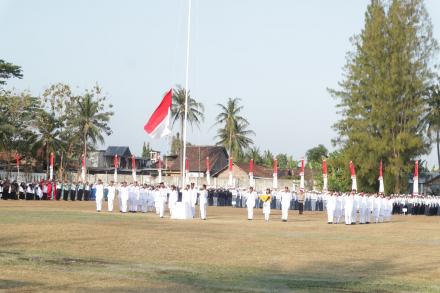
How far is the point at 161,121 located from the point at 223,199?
25.9m

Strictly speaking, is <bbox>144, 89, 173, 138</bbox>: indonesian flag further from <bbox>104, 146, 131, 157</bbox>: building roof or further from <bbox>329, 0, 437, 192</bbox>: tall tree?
<bbox>104, 146, 131, 157</bbox>: building roof

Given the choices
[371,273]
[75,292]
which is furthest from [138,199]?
[75,292]

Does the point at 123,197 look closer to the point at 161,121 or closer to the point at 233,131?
the point at 161,121

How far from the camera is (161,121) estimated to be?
37.9 m

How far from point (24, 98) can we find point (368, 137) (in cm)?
3078

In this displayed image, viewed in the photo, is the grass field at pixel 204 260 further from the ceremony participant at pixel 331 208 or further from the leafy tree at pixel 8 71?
the leafy tree at pixel 8 71

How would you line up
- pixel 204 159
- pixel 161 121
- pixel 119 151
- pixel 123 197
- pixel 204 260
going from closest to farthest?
1. pixel 204 260
2. pixel 161 121
3. pixel 123 197
4. pixel 204 159
5. pixel 119 151

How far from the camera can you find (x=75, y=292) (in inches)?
460

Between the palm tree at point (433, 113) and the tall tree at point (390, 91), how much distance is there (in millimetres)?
2257

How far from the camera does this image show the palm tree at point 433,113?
7029cm

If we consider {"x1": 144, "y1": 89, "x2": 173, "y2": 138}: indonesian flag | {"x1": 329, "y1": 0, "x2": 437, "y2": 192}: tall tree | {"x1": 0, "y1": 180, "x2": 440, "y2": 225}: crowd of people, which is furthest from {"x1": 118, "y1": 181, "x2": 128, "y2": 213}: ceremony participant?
{"x1": 329, "y1": 0, "x2": 437, "y2": 192}: tall tree

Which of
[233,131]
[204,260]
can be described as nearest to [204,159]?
[233,131]

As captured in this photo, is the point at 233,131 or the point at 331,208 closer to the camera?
the point at 331,208

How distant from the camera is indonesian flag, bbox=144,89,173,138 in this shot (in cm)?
3781
